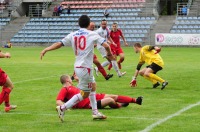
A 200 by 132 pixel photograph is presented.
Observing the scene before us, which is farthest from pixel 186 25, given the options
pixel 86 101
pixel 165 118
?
pixel 165 118

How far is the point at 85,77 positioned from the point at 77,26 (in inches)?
1869

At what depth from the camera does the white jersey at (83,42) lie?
33.2ft

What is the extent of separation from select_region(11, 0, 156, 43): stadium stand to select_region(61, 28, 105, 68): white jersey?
42745mm

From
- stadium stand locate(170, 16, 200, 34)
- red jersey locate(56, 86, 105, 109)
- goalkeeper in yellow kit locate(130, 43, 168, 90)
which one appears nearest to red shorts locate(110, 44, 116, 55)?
goalkeeper in yellow kit locate(130, 43, 168, 90)

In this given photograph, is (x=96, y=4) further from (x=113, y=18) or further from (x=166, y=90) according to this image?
(x=166, y=90)

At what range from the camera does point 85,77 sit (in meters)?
10.2

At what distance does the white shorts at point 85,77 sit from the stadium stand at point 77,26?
1681 inches

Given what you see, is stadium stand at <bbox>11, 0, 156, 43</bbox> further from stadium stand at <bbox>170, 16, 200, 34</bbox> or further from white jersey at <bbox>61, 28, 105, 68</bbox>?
white jersey at <bbox>61, 28, 105, 68</bbox>

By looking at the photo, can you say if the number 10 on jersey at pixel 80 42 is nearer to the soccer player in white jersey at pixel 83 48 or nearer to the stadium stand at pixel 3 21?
the soccer player in white jersey at pixel 83 48

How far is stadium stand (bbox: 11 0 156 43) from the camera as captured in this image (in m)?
54.5

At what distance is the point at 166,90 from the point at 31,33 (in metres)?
44.2

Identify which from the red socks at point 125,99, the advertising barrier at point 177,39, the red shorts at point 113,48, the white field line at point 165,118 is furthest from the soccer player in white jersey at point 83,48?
the advertising barrier at point 177,39

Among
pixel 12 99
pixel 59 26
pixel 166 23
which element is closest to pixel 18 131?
pixel 12 99

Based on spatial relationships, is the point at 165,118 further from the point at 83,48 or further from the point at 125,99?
the point at 83,48
